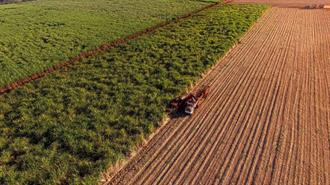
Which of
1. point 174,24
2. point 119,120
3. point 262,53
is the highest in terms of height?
point 174,24

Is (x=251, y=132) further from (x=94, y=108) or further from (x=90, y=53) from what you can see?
(x=90, y=53)

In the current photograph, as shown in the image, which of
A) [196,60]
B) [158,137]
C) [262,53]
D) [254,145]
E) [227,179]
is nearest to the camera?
[227,179]

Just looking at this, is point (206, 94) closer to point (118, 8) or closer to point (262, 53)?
point (262, 53)

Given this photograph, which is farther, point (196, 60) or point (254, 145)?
point (196, 60)

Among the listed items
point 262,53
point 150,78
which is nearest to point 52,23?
point 150,78

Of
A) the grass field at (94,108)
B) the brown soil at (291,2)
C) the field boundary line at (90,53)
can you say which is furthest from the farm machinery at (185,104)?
the brown soil at (291,2)

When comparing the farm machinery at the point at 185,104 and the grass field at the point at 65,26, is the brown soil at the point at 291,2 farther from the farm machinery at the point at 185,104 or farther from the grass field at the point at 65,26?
the farm machinery at the point at 185,104
